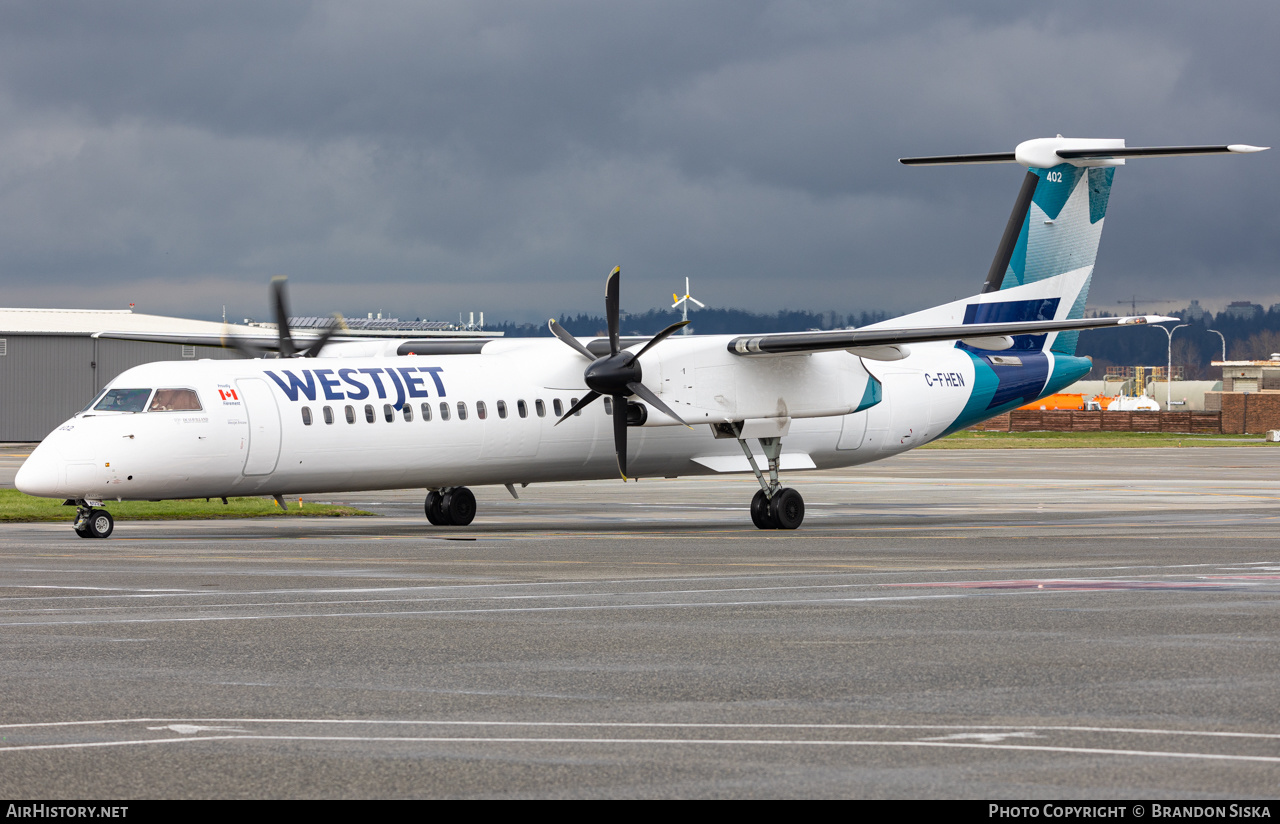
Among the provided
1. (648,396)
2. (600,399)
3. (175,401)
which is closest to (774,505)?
(648,396)

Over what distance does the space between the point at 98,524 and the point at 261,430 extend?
3.09 metres

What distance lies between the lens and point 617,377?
2781 cm

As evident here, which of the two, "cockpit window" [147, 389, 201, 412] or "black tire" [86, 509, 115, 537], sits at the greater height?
"cockpit window" [147, 389, 201, 412]

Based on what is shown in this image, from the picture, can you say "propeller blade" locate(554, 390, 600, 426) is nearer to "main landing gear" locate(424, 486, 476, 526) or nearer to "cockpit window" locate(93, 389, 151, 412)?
"main landing gear" locate(424, 486, 476, 526)

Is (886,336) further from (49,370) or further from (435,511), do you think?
(49,370)

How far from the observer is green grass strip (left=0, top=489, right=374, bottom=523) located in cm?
3278

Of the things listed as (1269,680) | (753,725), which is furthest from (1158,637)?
(753,725)

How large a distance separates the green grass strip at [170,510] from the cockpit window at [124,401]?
8.17 meters

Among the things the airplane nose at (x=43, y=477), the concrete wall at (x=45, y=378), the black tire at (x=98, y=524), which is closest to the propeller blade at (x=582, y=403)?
the black tire at (x=98, y=524)

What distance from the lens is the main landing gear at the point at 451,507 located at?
29.7 meters

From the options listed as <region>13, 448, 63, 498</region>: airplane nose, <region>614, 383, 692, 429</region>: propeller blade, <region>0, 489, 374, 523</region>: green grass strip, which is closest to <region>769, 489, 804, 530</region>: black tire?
<region>614, 383, 692, 429</region>: propeller blade

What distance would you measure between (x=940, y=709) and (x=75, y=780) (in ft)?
16.0

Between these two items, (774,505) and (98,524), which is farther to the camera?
Answer: (774,505)

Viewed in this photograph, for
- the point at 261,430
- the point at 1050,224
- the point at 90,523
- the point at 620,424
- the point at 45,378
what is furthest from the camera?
the point at 45,378
